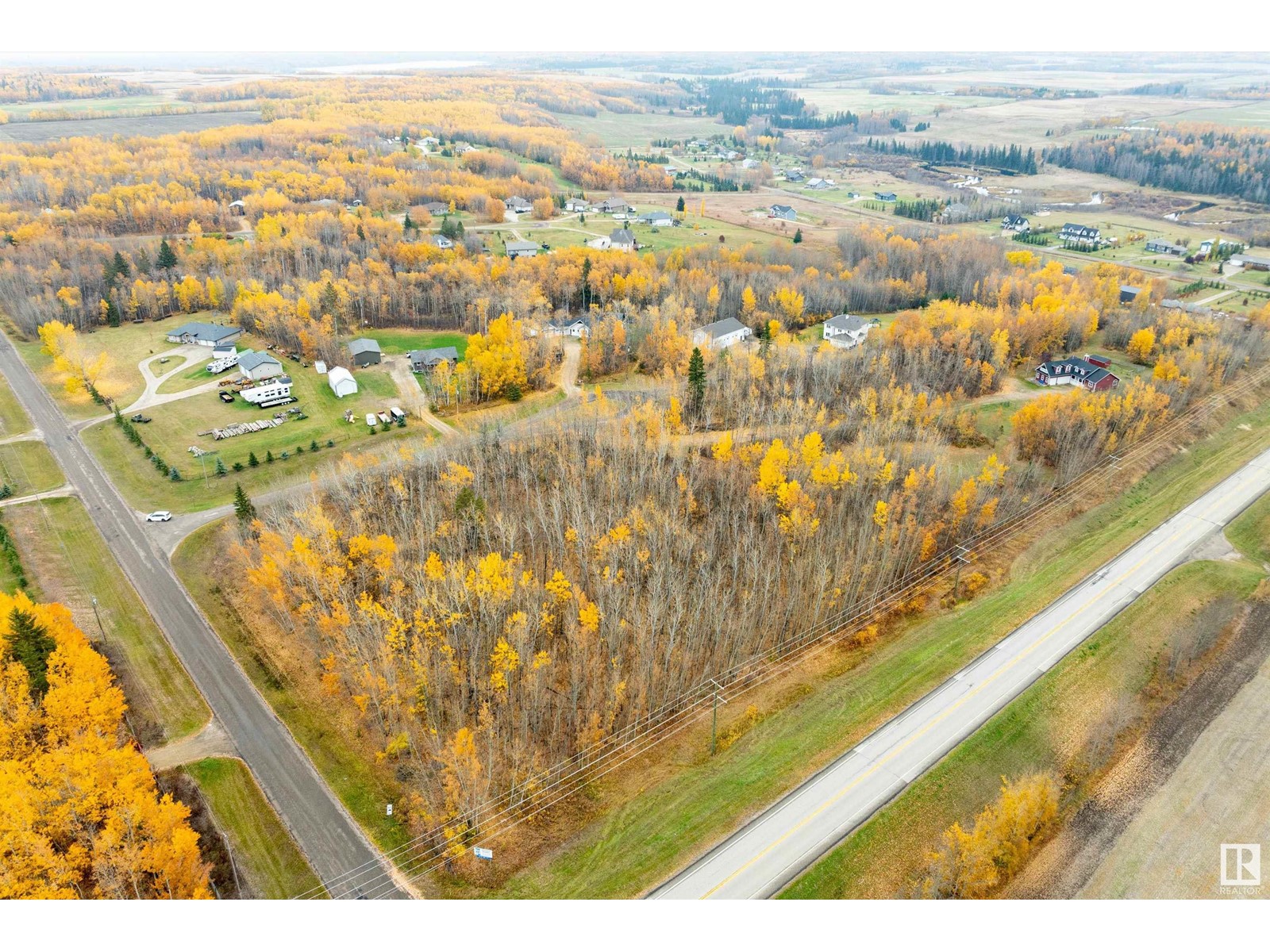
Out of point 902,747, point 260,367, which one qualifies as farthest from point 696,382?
point 260,367

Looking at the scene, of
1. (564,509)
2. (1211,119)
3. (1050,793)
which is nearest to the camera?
Result: (1050,793)

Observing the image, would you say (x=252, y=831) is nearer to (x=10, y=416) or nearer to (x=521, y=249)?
(x=10, y=416)

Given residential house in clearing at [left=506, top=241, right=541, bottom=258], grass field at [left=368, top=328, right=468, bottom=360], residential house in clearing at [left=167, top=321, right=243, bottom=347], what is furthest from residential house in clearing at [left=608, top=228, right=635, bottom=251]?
residential house in clearing at [left=167, top=321, right=243, bottom=347]

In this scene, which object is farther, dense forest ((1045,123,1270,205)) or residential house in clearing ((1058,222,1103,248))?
dense forest ((1045,123,1270,205))

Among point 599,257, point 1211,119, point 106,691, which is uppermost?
point 1211,119

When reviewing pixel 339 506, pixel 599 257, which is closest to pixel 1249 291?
pixel 599 257

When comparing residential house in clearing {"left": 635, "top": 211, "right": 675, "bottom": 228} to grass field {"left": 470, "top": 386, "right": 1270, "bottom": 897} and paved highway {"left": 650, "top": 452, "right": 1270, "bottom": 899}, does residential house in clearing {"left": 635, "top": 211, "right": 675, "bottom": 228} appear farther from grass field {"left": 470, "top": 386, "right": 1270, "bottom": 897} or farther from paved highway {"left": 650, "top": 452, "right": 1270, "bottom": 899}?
paved highway {"left": 650, "top": 452, "right": 1270, "bottom": 899}

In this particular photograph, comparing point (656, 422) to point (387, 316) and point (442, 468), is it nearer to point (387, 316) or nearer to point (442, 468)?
point (442, 468)
